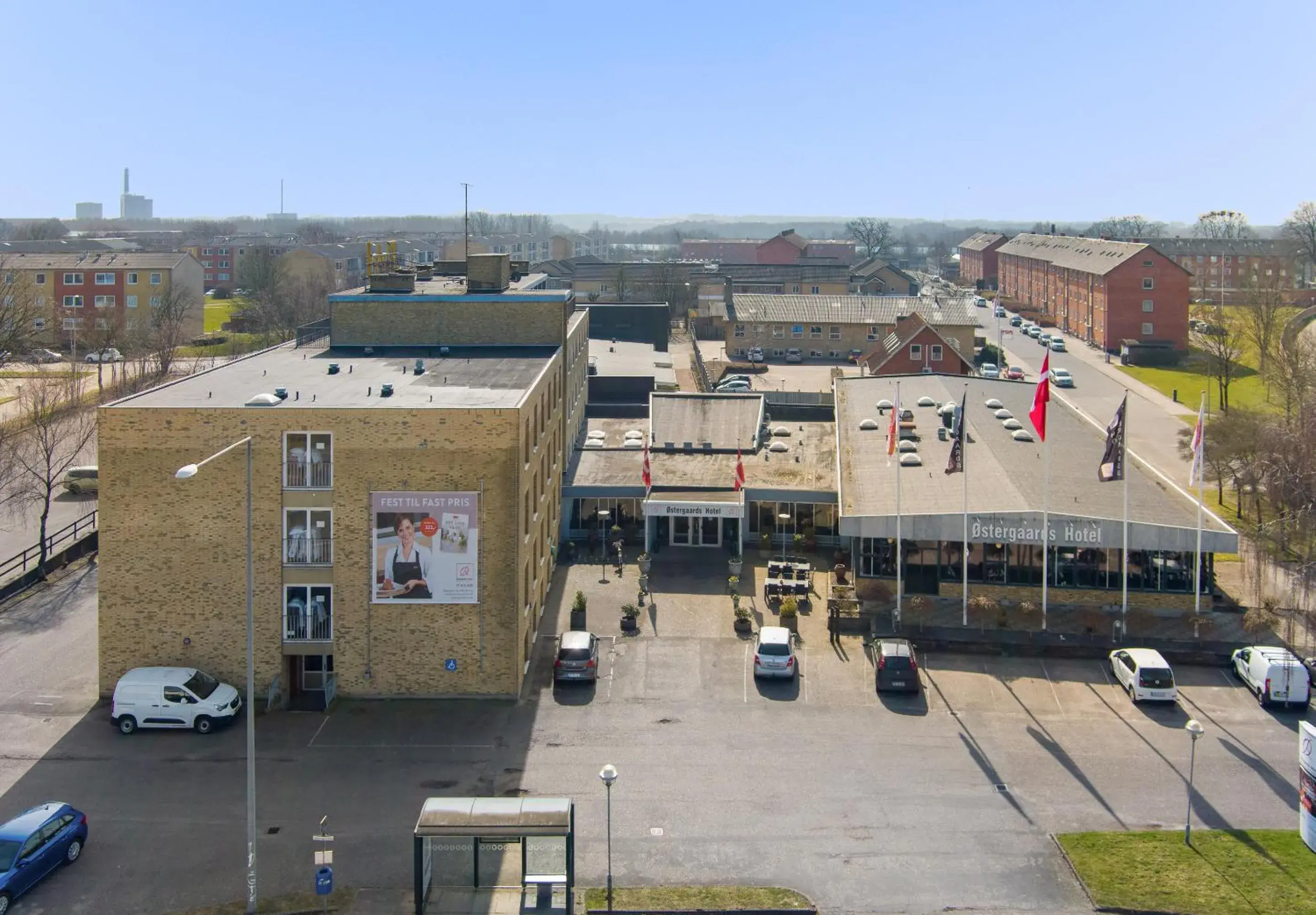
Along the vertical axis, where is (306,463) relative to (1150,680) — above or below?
above

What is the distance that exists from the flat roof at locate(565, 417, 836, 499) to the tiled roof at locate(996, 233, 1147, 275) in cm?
5415

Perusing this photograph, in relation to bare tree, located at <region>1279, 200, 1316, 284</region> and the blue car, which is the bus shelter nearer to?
the blue car

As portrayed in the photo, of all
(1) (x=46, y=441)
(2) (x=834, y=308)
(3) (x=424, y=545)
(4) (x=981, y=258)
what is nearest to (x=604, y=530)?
(3) (x=424, y=545)

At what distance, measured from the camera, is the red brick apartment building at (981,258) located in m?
149

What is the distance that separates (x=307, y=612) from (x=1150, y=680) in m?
19.9

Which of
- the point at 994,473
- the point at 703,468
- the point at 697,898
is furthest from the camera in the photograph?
the point at 703,468

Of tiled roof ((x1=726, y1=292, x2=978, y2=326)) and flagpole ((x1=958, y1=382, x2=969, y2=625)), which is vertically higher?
tiled roof ((x1=726, y1=292, x2=978, y2=326))

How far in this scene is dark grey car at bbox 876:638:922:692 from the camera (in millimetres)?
29344

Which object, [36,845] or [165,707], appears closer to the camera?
[36,845]

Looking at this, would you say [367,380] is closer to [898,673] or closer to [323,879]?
[898,673]

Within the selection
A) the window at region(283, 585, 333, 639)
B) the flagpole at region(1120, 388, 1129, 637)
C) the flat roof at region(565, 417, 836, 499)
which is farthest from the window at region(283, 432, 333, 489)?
the flagpole at region(1120, 388, 1129, 637)

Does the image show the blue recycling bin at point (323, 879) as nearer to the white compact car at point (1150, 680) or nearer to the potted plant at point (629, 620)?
the potted plant at point (629, 620)

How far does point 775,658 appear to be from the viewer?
29938 millimetres

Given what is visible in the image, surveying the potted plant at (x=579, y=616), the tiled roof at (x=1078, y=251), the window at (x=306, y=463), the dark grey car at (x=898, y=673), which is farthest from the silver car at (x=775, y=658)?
the tiled roof at (x=1078, y=251)
